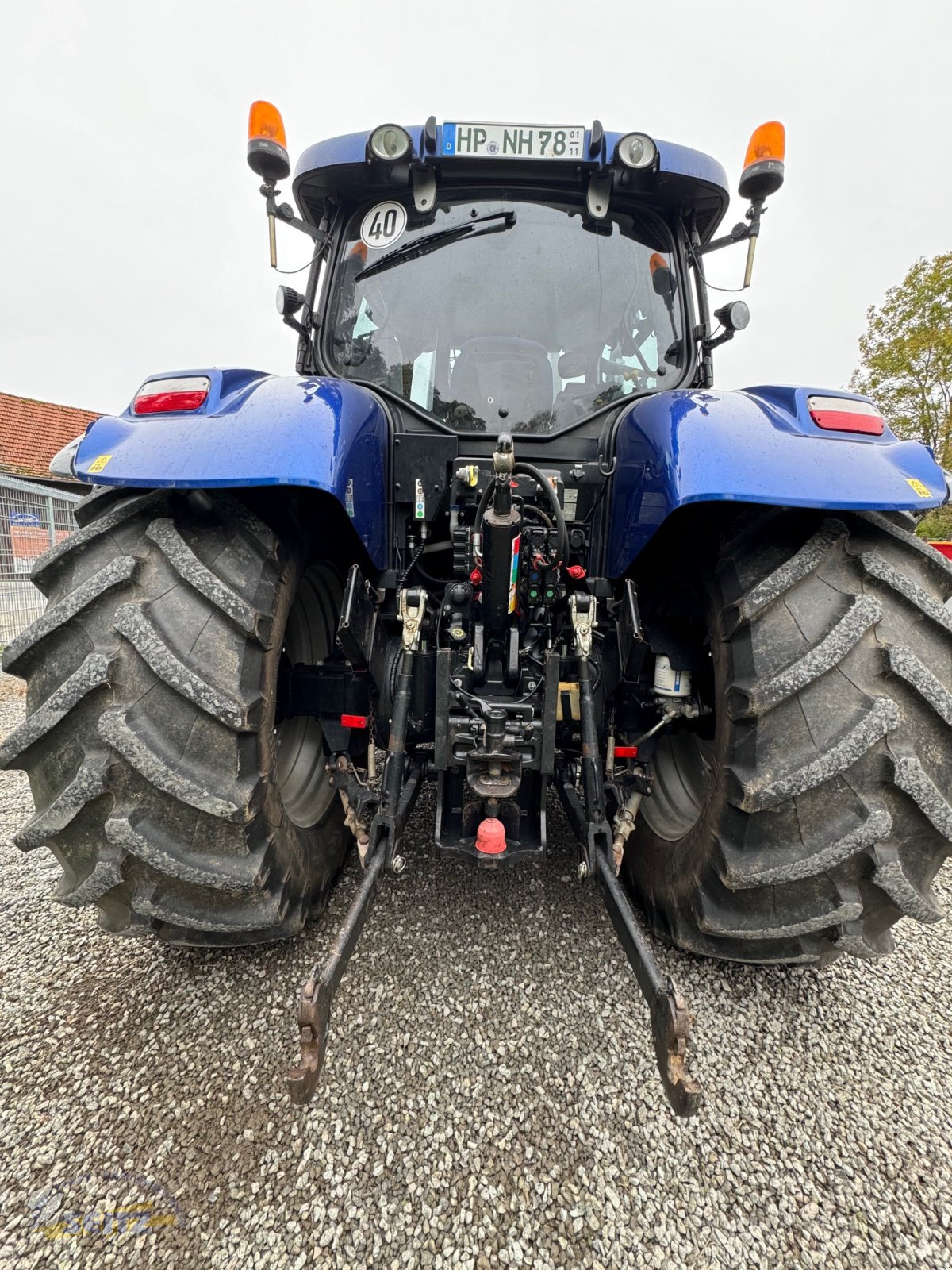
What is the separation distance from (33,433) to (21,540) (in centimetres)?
1223

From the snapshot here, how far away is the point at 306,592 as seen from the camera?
85.7 inches

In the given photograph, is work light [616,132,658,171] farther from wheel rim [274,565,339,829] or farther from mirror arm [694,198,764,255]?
wheel rim [274,565,339,829]

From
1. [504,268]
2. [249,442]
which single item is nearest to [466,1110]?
[249,442]

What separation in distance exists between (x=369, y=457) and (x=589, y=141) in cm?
139

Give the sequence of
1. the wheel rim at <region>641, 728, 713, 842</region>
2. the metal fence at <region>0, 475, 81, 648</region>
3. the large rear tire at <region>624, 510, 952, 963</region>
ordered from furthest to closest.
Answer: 1. the metal fence at <region>0, 475, 81, 648</region>
2. the wheel rim at <region>641, 728, 713, 842</region>
3. the large rear tire at <region>624, 510, 952, 963</region>

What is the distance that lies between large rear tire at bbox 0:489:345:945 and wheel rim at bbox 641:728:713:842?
1.19 meters

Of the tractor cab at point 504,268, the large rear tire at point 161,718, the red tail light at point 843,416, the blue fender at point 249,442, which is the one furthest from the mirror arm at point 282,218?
the red tail light at point 843,416

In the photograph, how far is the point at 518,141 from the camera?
214 centimetres

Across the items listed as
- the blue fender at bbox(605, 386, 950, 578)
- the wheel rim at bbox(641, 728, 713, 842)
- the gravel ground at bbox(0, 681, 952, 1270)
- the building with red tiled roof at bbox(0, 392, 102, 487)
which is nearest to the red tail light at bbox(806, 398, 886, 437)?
the blue fender at bbox(605, 386, 950, 578)

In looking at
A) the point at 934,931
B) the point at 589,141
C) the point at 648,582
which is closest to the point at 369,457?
the point at 648,582

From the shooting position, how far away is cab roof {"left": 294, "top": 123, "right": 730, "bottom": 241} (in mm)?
2201

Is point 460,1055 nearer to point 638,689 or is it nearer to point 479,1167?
point 479,1167

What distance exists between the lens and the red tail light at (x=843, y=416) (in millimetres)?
1585

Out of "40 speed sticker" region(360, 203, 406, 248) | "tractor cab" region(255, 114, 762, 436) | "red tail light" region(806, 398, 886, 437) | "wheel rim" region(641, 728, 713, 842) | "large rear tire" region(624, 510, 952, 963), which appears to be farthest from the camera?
"40 speed sticker" region(360, 203, 406, 248)
